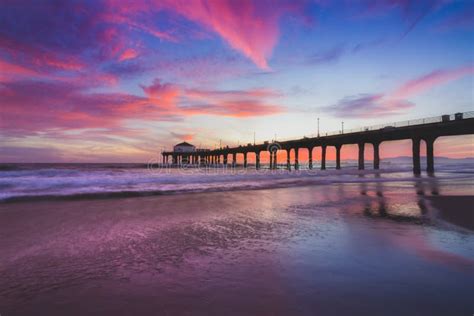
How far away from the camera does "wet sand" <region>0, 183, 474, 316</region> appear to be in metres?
3.29

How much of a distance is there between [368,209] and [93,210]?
1060 centimetres

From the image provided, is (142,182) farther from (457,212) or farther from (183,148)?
(183,148)

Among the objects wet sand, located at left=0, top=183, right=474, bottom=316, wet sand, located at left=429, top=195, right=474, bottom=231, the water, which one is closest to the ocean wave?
the water

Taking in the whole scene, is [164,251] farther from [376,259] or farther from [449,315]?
[449,315]

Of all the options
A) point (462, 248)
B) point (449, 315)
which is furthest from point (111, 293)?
point (462, 248)

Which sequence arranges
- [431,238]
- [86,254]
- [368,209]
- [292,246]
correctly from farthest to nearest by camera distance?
[368,209] < [431,238] < [292,246] < [86,254]

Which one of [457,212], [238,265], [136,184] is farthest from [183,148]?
[238,265]

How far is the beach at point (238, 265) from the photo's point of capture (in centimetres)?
330

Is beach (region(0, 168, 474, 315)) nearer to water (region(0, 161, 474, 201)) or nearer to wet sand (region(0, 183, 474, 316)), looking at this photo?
wet sand (region(0, 183, 474, 316))

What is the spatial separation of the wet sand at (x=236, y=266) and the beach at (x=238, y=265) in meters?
0.02

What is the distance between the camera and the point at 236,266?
457cm

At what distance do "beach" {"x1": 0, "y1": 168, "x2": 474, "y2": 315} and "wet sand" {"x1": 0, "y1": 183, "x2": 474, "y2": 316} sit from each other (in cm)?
2

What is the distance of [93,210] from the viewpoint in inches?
420

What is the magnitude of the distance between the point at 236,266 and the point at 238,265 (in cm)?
6
